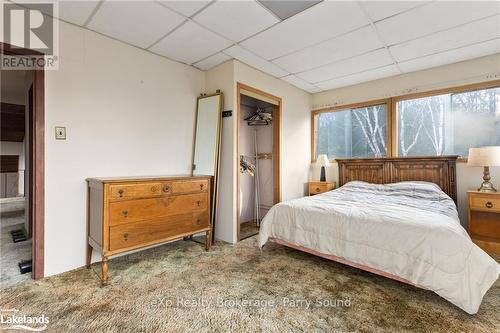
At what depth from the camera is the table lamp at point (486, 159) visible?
2.91 metres

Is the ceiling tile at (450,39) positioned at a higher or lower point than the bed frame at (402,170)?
higher

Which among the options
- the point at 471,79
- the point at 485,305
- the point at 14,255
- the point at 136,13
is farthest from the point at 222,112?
the point at 471,79

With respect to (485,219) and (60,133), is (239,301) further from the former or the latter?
(485,219)

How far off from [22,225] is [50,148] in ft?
9.28

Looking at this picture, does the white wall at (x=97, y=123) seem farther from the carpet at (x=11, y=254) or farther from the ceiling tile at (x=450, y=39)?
the ceiling tile at (x=450, y=39)

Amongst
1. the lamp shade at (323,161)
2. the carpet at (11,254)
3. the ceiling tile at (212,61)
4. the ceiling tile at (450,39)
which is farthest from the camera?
the lamp shade at (323,161)

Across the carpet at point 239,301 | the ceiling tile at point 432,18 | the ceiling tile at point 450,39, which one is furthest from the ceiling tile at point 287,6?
the carpet at point 239,301

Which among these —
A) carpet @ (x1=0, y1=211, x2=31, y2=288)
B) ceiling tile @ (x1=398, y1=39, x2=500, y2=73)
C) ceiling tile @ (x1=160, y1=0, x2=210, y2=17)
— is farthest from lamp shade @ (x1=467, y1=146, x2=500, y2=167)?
carpet @ (x1=0, y1=211, x2=31, y2=288)

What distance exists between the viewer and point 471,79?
3.38 metres

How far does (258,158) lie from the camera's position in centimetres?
480

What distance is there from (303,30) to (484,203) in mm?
3088

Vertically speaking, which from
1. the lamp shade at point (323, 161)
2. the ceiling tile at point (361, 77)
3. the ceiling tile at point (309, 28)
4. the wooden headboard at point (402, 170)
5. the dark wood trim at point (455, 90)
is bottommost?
the wooden headboard at point (402, 170)

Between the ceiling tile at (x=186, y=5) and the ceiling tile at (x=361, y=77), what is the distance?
110 inches
